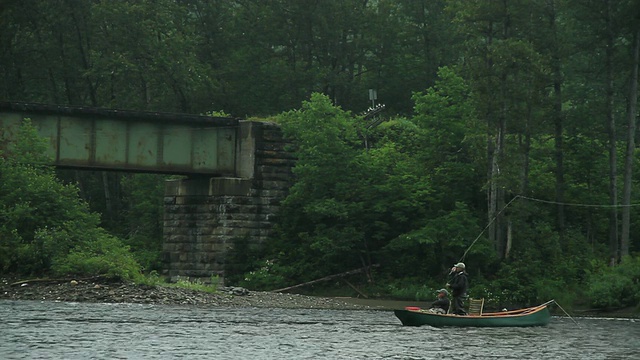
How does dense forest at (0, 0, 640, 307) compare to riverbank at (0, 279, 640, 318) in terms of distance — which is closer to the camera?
riverbank at (0, 279, 640, 318)

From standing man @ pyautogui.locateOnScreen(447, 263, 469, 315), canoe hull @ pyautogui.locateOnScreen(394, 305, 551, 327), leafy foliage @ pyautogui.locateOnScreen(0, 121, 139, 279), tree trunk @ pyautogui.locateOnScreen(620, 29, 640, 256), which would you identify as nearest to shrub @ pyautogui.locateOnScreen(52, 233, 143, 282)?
leafy foliage @ pyautogui.locateOnScreen(0, 121, 139, 279)

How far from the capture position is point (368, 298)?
5181 centimetres

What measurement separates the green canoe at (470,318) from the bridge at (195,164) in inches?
813

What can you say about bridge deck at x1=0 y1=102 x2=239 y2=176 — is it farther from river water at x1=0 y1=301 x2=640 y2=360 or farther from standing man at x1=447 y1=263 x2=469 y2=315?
standing man at x1=447 y1=263 x2=469 y2=315

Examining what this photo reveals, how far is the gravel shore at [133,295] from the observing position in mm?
43125

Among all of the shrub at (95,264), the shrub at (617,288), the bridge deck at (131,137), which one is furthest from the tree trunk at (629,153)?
the shrub at (95,264)

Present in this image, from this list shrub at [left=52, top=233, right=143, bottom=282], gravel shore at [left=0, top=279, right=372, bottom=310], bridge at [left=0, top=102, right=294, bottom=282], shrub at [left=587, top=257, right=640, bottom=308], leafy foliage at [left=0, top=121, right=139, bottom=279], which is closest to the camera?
gravel shore at [left=0, top=279, right=372, bottom=310]

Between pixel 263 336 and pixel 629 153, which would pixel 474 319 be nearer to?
pixel 263 336

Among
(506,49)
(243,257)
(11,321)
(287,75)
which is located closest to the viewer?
(11,321)

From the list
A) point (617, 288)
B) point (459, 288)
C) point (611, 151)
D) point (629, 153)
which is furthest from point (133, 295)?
point (629, 153)

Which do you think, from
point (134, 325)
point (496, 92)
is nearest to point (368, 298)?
point (496, 92)

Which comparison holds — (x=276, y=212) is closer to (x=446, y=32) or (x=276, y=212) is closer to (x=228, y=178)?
(x=228, y=178)

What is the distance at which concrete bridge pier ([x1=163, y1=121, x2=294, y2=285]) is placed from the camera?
55500 mm

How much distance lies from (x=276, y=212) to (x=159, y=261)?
28.1ft
